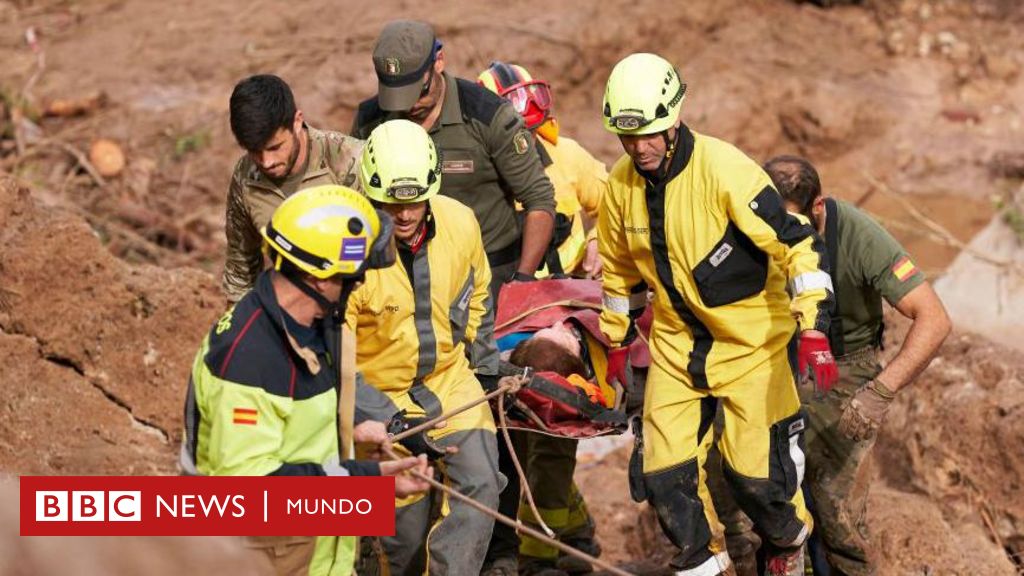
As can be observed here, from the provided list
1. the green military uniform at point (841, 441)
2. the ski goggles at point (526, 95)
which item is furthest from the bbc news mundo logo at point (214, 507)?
the ski goggles at point (526, 95)

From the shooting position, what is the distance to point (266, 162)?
639 centimetres

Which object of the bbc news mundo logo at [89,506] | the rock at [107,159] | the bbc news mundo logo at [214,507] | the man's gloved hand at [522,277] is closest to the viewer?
the bbc news mundo logo at [214,507]

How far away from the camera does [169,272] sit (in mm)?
8539

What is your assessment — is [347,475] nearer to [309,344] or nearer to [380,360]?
[309,344]

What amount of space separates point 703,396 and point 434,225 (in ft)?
4.60

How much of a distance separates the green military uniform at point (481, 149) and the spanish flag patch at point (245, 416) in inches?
126

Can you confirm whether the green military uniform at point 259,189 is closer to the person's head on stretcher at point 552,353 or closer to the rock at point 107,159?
the person's head on stretcher at point 552,353

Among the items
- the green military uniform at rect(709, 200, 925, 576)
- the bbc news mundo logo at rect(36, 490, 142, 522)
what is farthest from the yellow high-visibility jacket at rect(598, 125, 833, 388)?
the bbc news mundo logo at rect(36, 490, 142, 522)

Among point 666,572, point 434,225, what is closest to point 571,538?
point 666,572

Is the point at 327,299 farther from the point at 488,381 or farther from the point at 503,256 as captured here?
the point at 503,256

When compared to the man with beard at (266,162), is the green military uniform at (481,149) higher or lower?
lower

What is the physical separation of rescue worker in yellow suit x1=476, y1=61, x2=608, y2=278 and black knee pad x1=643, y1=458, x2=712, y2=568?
208cm

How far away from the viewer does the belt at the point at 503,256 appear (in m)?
7.91

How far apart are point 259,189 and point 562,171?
245cm
